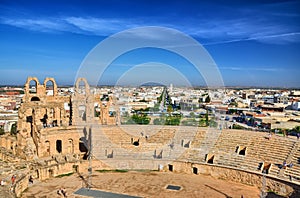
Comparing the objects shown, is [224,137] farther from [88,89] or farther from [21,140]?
[21,140]

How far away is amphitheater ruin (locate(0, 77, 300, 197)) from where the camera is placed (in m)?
21.2

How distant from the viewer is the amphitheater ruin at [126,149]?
69.5 feet

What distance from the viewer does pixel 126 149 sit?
26.2 meters

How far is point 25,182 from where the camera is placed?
19.7 m

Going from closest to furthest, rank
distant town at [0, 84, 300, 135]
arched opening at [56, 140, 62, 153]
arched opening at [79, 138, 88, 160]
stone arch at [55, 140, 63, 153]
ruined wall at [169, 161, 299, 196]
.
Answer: ruined wall at [169, 161, 299, 196], arched opening at [79, 138, 88, 160], stone arch at [55, 140, 63, 153], arched opening at [56, 140, 62, 153], distant town at [0, 84, 300, 135]

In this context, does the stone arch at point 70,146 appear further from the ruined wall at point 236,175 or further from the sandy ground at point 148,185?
the ruined wall at point 236,175

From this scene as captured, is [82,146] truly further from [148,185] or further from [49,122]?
[148,185]

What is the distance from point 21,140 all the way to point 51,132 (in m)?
2.59

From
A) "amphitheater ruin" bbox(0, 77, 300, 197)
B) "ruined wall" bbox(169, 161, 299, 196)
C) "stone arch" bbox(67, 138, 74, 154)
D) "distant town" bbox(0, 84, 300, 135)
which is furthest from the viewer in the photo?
"distant town" bbox(0, 84, 300, 135)

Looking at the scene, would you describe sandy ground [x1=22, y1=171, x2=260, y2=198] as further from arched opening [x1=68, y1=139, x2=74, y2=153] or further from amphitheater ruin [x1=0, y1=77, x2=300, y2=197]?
arched opening [x1=68, y1=139, x2=74, y2=153]

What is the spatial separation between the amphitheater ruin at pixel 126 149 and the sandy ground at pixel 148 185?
0.83 m

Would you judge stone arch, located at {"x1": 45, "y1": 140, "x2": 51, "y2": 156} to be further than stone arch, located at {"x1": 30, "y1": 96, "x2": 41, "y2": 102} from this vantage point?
No

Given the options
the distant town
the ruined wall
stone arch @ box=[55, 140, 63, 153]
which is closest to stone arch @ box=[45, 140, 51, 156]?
stone arch @ box=[55, 140, 63, 153]

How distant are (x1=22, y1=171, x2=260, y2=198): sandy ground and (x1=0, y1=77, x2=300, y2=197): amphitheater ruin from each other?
827mm
